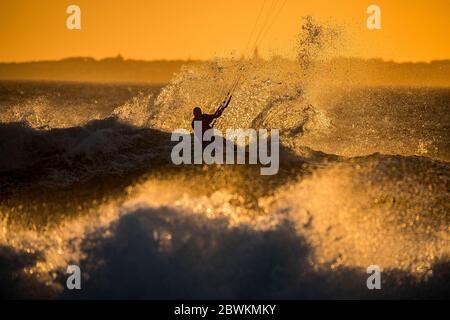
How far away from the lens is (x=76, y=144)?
10.7 metres

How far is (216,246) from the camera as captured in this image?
7.32 m

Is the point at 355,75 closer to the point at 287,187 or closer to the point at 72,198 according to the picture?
the point at 287,187

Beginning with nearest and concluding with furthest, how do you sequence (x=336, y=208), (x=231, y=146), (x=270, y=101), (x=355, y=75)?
(x=336, y=208), (x=231, y=146), (x=270, y=101), (x=355, y=75)

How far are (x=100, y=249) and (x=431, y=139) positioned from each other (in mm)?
21234

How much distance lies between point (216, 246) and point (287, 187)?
173cm

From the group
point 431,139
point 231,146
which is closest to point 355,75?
point 431,139

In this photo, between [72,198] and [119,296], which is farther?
[72,198]

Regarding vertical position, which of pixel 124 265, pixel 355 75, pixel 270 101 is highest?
pixel 355 75
